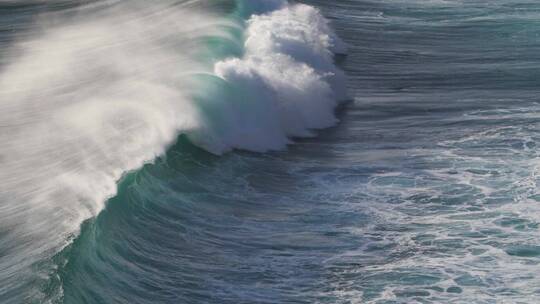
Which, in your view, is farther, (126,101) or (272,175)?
(126,101)

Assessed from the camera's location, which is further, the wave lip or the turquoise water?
the wave lip

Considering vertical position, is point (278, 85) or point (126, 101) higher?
point (278, 85)

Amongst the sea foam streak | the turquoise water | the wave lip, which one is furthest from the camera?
the wave lip

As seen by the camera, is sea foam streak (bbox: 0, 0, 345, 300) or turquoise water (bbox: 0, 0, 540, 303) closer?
turquoise water (bbox: 0, 0, 540, 303)

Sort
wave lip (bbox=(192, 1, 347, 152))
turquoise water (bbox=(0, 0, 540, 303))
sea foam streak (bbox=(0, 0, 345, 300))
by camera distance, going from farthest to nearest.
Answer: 1. wave lip (bbox=(192, 1, 347, 152))
2. sea foam streak (bbox=(0, 0, 345, 300))
3. turquoise water (bbox=(0, 0, 540, 303))

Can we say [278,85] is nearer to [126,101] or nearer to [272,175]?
[126,101]

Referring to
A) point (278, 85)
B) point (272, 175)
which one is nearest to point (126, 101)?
point (272, 175)
